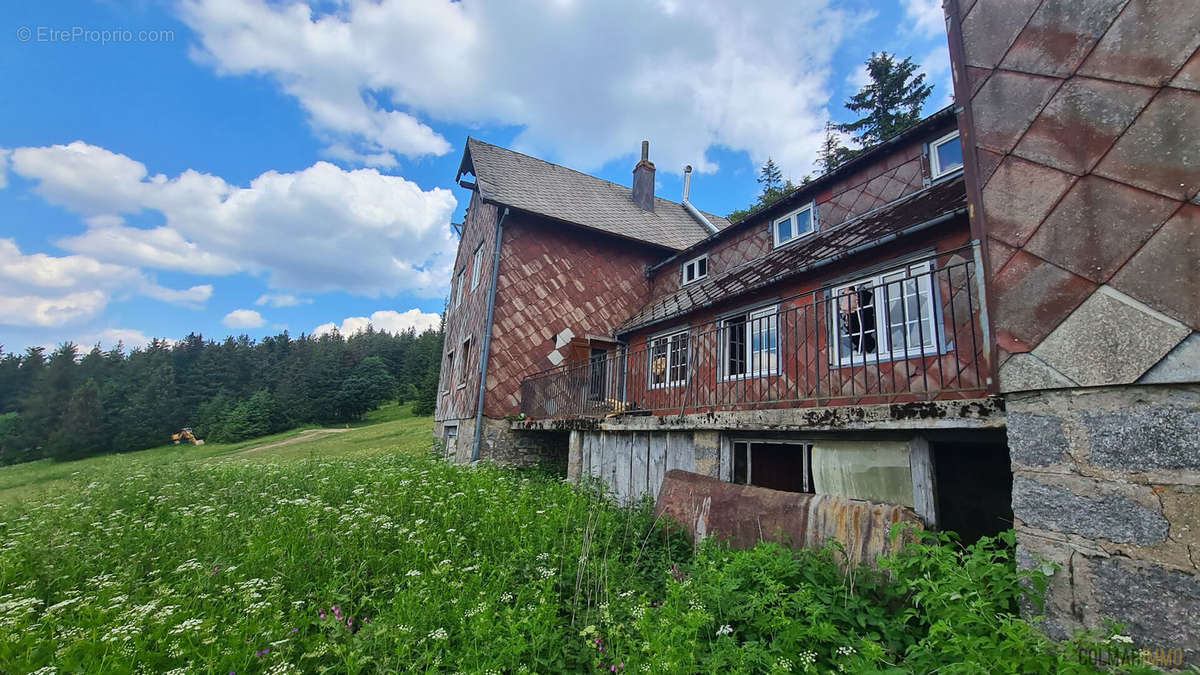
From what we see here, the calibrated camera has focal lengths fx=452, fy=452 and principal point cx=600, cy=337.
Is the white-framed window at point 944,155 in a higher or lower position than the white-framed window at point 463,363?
higher

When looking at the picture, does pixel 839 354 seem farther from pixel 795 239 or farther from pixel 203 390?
pixel 203 390

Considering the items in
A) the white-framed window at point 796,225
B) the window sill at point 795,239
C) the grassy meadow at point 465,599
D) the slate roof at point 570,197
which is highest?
the slate roof at point 570,197

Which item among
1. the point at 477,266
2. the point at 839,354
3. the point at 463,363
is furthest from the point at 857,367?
the point at 477,266

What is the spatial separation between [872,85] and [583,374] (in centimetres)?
2345

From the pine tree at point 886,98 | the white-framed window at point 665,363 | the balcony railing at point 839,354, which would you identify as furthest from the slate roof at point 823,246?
the pine tree at point 886,98

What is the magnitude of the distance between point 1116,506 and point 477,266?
1289cm

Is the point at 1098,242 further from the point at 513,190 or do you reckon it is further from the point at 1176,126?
the point at 513,190

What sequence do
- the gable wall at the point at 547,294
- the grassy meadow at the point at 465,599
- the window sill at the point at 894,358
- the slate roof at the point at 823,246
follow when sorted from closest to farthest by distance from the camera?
the grassy meadow at the point at 465,599 < the window sill at the point at 894,358 < the slate roof at the point at 823,246 < the gable wall at the point at 547,294

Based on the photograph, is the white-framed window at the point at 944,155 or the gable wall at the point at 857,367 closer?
the gable wall at the point at 857,367

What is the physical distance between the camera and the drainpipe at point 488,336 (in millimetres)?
10300

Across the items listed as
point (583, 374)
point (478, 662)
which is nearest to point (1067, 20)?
point (478, 662)

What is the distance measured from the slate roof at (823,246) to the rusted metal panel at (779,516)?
4351mm

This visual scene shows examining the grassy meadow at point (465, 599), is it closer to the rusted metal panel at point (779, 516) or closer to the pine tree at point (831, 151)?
the rusted metal panel at point (779, 516)

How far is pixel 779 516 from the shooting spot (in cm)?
386
